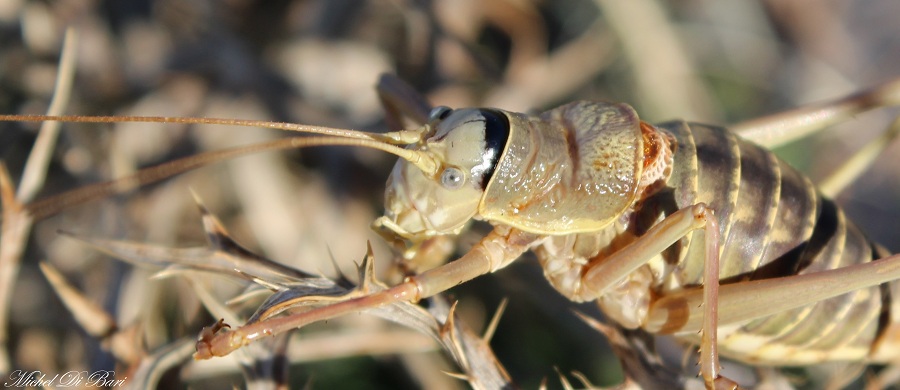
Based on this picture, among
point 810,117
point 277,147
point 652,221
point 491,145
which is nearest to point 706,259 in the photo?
point 652,221

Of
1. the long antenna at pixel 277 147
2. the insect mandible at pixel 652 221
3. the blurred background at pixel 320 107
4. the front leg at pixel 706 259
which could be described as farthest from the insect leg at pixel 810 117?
the long antenna at pixel 277 147

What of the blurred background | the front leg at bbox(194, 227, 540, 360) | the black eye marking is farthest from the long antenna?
the blurred background

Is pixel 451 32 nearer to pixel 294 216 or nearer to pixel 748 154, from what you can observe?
pixel 294 216

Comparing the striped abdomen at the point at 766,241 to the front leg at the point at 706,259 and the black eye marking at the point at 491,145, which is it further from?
the black eye marking at the point at 491,145

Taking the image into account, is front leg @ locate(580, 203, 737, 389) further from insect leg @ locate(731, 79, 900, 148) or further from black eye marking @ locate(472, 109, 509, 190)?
insect leg @ locate(731, 79, 900, 148)

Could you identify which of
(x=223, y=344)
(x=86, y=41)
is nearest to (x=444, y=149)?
(x=223, y=344)
